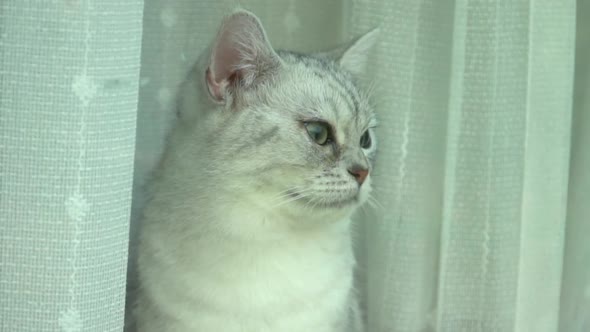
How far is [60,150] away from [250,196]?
375 millimetres

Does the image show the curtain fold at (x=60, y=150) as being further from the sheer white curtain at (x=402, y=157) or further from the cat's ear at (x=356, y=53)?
the cat's ear at (x=356, y=53)

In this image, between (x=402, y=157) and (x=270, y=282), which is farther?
(x=402, y=157)

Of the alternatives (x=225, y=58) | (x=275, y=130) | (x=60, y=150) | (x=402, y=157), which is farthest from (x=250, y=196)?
(x=402, y=157)

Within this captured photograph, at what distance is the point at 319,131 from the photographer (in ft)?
5.00

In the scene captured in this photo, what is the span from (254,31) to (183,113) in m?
0.25

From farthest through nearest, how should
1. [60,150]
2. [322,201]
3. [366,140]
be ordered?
[366,140]
[322,201]
[60,150]

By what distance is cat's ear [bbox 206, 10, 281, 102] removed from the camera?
144 centimetres

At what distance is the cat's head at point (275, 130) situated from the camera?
1464mm

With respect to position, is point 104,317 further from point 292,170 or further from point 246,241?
point 292,170

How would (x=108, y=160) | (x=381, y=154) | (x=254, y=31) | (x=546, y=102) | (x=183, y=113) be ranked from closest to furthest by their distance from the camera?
(x=108, y=160)
(x=254, y=31)
(x=183, y=113)
(x=546, y=102)
(x=381, y=154)

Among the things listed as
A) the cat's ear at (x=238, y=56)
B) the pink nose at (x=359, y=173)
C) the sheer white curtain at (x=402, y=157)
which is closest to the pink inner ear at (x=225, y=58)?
the cat's ear at (x=238, y=56)

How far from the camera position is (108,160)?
4.24 ft

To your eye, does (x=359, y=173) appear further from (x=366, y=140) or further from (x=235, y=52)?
(x=235, y=52)

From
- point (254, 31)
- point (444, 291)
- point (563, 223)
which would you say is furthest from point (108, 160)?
point (563, 223)
